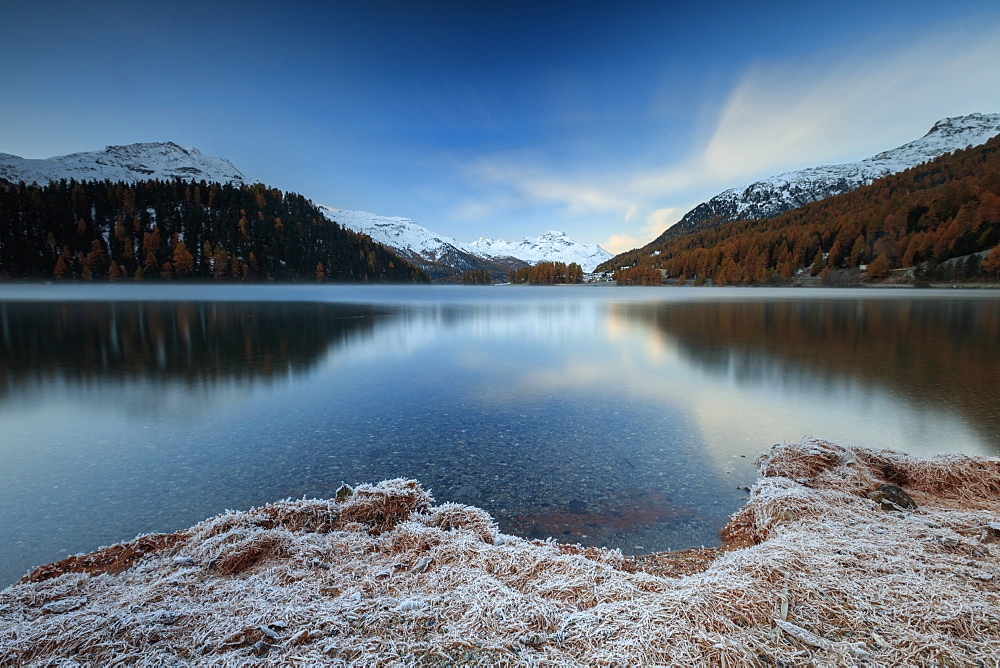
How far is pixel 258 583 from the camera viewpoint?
3.51 metres

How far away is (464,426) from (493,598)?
587 cm

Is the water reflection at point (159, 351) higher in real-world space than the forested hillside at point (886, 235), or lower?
lower

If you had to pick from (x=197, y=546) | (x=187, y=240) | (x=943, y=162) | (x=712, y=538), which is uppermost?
(x=943, y=162)

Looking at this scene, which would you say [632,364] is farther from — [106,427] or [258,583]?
[106,427]

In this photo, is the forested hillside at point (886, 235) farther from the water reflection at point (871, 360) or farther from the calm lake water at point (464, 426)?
the calm lake water at point (464, 426)

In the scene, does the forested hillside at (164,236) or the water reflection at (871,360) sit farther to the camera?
the forested hillside at (164,236)

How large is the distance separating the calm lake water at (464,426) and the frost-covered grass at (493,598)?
1.16 metres

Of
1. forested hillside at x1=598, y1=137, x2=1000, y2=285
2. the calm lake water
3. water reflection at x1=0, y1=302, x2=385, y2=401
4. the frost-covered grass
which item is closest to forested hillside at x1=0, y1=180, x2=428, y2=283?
water reflection at x1=0, y1=302, x2=385, y2=401

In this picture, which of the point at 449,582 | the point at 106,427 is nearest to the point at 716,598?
the point at 449,582

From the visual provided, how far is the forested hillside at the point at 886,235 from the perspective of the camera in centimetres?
9912

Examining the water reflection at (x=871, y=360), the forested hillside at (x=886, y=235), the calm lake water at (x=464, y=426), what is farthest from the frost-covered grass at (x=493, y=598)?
the forested hillside at (x=886, y=235)

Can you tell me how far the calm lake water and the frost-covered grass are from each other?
45.8 inches

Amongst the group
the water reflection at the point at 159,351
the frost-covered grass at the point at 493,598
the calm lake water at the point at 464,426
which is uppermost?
the water reflection at the point at 159,351

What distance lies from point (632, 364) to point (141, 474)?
14.3 m
